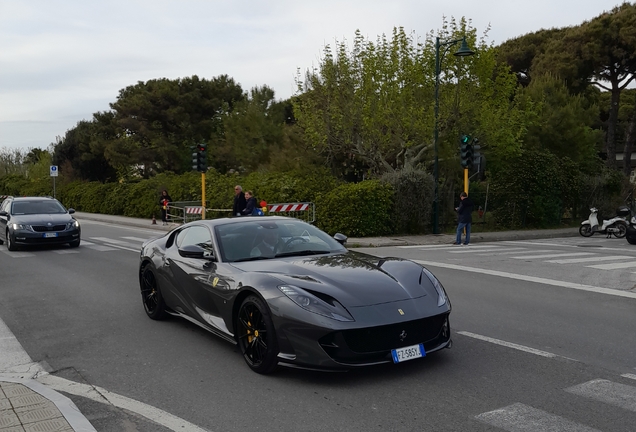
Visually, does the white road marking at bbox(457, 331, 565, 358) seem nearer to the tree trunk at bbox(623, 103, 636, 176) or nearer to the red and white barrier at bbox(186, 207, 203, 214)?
the red and white barrier at bbox(186, 207, 203, 214)

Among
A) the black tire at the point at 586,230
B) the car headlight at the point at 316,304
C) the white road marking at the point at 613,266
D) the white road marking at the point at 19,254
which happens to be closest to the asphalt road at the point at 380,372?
the car headlight at the point at 316,304

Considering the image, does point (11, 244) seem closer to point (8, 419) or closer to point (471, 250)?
point (471, 250)

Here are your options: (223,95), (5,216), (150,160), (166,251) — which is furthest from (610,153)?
(166,251)

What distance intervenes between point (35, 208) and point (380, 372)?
15446 mm

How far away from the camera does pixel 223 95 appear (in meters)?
53.3

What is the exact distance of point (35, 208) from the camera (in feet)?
59.5

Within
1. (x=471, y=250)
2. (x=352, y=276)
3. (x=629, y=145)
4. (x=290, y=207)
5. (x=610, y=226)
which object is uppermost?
(x=629, y=145)

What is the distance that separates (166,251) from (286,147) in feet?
85.7

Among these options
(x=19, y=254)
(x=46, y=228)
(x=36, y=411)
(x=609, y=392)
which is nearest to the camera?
(x=36, y=411)

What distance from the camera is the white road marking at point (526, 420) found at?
13.8ft

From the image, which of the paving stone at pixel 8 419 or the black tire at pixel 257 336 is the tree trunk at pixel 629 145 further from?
the paving stone at pixel 8 419

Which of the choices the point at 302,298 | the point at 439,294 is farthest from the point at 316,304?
the point at 439,294

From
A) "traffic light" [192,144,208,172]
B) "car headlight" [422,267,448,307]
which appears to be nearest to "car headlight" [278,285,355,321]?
"car headlight" [422,267,448,307]

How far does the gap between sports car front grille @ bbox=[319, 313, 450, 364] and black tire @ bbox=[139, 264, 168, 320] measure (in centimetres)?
337
